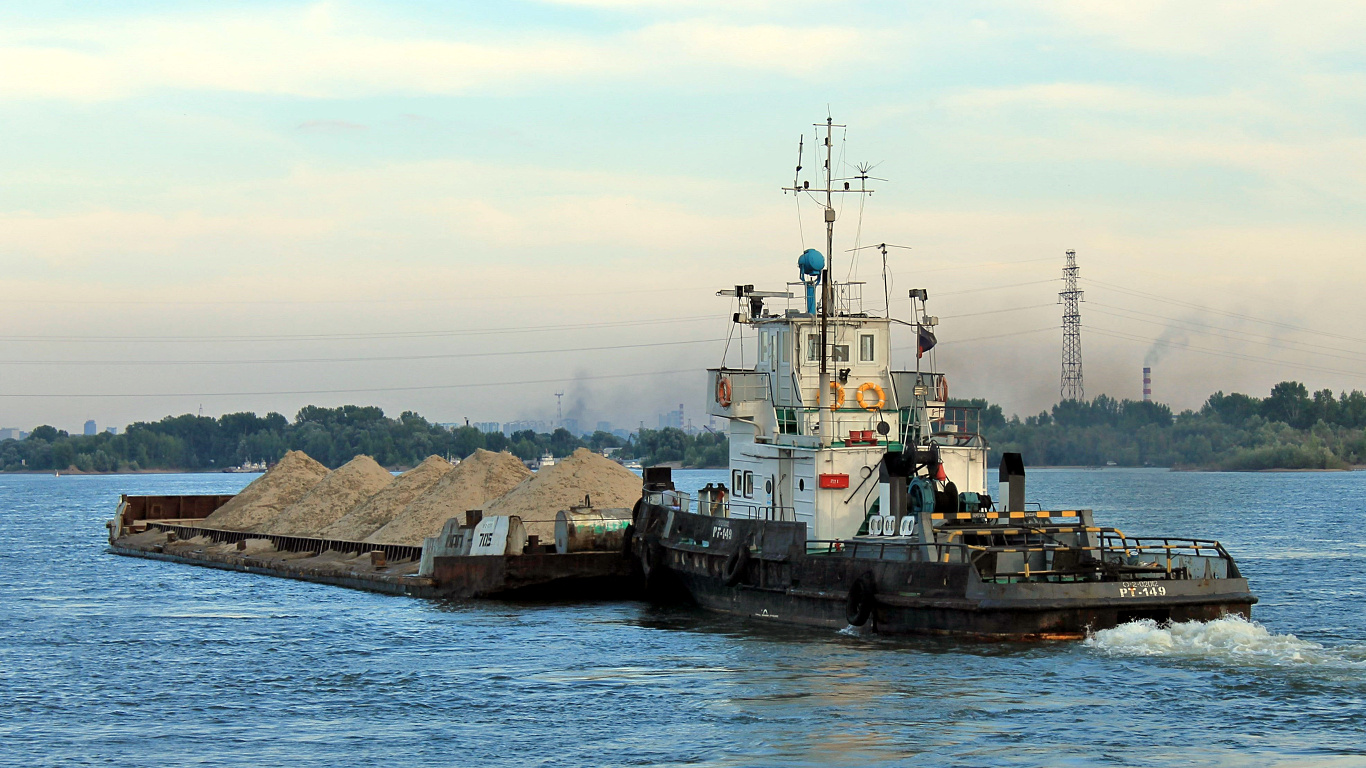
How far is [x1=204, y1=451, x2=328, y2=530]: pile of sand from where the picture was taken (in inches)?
2352

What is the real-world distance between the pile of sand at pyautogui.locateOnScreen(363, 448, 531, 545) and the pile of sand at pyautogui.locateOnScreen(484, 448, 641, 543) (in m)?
2.52

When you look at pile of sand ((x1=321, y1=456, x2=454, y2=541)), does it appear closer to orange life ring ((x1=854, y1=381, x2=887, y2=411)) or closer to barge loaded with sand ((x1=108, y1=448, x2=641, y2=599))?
barge loaded with sand ((x1=108, y1=448, x2=641, y2=599))

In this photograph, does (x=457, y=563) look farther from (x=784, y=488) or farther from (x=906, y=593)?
(x=906, y=593)

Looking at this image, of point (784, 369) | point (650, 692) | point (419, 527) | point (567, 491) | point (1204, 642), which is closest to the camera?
point (650, 692)

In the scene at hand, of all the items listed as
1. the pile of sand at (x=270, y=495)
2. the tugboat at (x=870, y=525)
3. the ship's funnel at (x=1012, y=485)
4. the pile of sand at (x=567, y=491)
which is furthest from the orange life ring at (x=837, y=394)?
the pile of sand at (x=270, y=495)

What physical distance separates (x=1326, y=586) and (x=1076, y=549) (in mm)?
19710

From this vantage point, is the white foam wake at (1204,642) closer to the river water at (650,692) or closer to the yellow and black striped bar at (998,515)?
the river water at (650,692)

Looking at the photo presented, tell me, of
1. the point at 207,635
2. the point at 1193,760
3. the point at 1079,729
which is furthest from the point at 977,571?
the point at 207,635

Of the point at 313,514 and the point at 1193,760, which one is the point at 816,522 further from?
the point at 313,514

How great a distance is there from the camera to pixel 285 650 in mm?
28859

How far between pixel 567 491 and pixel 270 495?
72.4 ft

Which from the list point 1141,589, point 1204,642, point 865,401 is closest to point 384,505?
point 865,401

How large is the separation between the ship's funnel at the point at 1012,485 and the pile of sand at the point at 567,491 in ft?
59.7

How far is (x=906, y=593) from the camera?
82.1 ft
